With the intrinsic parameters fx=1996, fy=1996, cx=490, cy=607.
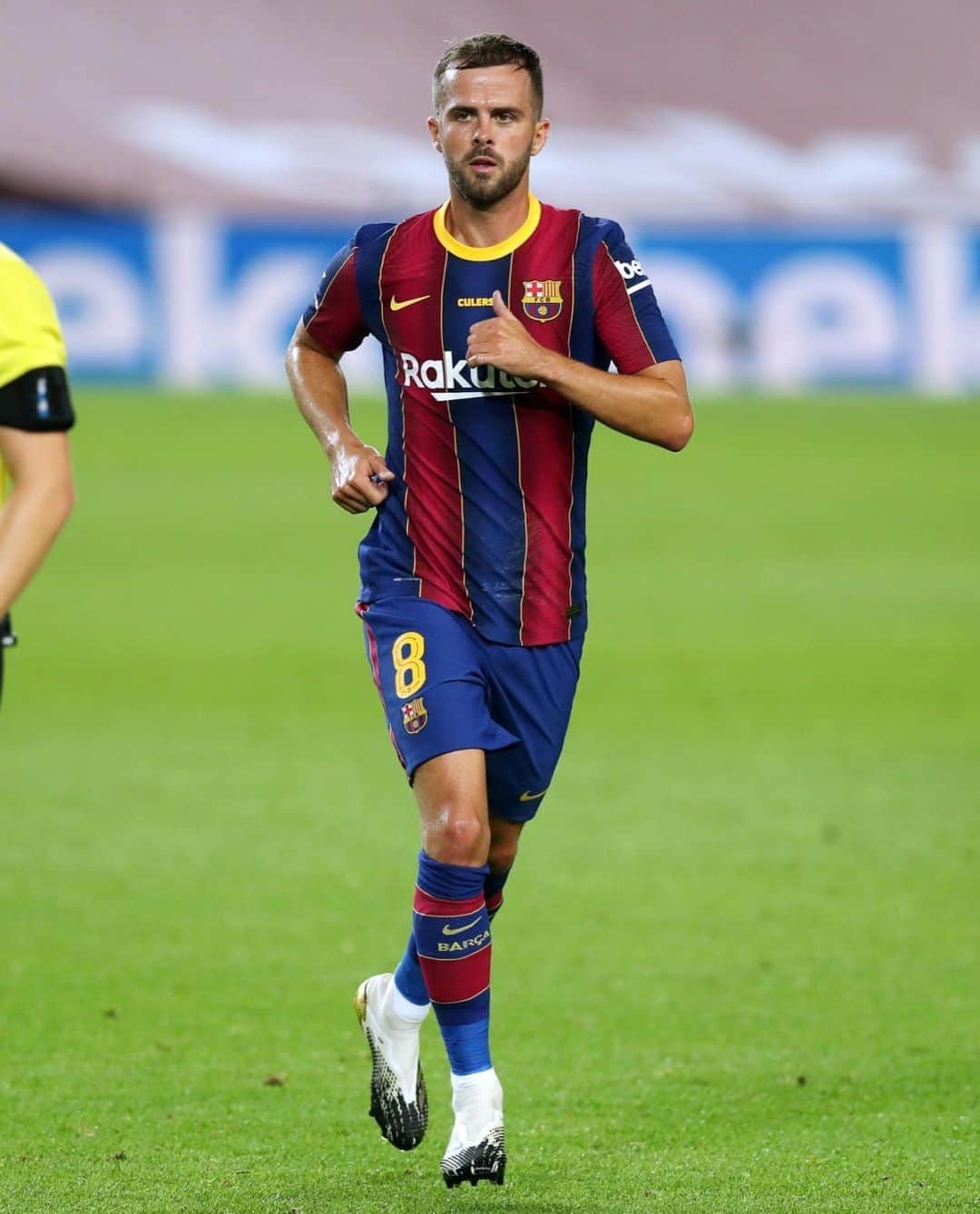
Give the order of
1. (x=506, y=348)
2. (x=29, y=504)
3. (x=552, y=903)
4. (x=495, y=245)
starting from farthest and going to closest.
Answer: (x=552, y=903) → (x=495, y=245) → (x=506, y=348) → (x=29, y=504)

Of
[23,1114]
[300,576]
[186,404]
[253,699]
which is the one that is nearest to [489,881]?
[23,1114]

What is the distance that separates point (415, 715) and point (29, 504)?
138 cm

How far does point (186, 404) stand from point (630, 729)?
14635mm

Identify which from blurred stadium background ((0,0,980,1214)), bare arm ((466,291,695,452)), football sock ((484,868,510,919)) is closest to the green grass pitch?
blurred stadium background ((0,0,980,1214))

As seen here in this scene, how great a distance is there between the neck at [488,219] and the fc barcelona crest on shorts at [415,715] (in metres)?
1.11

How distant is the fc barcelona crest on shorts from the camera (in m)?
4.58

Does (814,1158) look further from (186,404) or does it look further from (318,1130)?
(186,404)

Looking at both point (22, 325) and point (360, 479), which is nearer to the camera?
point (22, 325)

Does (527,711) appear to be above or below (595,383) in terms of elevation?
below

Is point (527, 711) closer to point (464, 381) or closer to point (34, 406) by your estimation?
point (464, 381)

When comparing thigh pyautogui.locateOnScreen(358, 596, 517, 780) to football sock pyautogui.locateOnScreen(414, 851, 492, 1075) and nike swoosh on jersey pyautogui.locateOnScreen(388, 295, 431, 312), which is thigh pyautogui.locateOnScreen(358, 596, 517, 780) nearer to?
football sock pyautogui.locateOnScreen(414, 851, 492, 1075)

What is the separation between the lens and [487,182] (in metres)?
4.66

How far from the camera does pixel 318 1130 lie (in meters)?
4.95

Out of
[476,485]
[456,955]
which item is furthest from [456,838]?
[476,485]
